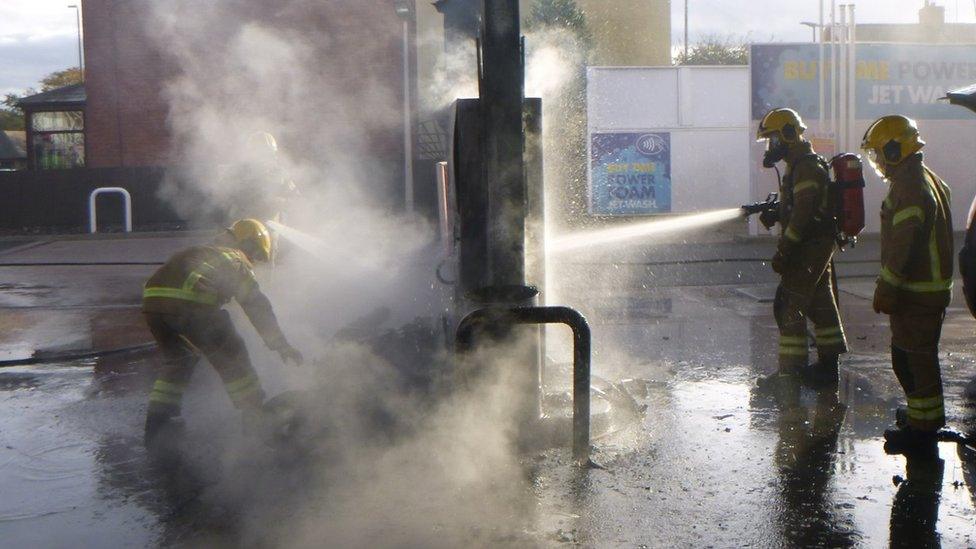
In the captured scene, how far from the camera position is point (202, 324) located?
5.13m

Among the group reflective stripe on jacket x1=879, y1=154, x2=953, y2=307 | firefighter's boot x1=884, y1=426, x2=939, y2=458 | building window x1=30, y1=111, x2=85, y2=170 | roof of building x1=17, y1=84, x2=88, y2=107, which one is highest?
roof of building x1=17, y1=84, x2=88, y2=107

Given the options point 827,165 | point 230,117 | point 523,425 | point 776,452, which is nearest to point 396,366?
point 523,425

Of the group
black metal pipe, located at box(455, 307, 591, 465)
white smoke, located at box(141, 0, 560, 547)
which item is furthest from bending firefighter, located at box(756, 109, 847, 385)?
white smoke, located at box(141, 0, 560, 547)

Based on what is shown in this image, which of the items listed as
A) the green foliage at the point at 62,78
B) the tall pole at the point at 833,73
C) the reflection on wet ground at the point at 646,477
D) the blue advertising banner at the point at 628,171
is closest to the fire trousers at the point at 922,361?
the reflection on wet ground at the point at 646,477

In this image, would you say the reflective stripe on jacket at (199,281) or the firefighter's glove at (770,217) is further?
the firefighter's glove at (770,217)

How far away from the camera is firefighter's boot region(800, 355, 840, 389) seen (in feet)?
20.0

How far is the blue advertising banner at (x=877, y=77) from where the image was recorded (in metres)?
15.2

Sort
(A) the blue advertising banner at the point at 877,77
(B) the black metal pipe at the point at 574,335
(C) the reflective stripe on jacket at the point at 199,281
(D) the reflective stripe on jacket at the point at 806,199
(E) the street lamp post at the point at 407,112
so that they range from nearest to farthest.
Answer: (B) the black metal pipe at the point at 574,335
(C) the reflective stripe on jacket at the point at 199,281
(D) the reflective stripe on jacket at the point at 806,199
(A) the blue advertising banner at the point at 877,77
(E) the street lamp post at the point at 407,112

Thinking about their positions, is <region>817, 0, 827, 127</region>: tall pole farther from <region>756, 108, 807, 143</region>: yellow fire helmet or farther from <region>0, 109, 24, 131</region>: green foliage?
<region>0, 109, 24, 131</region>: green foliage

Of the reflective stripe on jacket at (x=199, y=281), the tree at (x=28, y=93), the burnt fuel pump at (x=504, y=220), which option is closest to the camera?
the burnt fuel pump at (x=504, y=220)

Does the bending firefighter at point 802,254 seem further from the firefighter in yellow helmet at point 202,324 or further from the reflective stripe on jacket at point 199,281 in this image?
the reflective stripe on jacket at point 199,281

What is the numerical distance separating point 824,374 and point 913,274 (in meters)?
1.57

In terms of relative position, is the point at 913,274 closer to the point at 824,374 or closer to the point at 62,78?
the point at 824,374

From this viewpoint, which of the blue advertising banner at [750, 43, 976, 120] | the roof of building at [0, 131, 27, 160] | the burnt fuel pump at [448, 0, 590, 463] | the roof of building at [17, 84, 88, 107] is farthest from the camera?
the roof of building at [0, 131, 27, 160]
